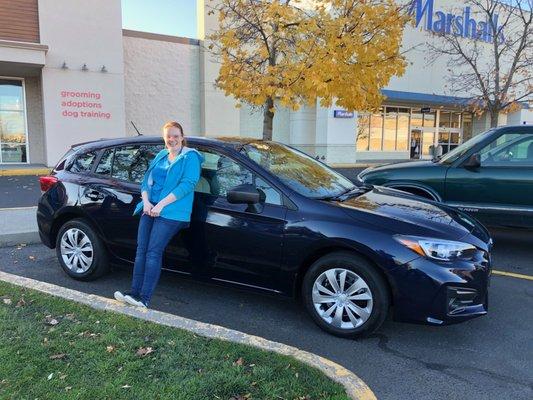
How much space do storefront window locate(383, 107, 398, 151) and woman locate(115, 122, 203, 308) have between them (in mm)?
25795

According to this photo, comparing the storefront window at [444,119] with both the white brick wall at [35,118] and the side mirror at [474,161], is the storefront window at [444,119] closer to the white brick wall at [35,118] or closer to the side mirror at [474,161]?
the white brick wall at [35,118]

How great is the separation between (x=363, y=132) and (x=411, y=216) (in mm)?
24358

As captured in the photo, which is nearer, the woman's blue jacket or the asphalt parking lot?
the asphalt parking lot

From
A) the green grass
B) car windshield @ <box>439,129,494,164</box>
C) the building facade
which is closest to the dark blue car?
the green grass

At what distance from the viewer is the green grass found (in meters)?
2.86

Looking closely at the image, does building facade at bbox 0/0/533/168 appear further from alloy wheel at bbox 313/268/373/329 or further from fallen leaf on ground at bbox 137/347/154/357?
fallen leaf on ground at bbox 137/347/154/357

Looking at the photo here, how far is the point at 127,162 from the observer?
5020 millimetres

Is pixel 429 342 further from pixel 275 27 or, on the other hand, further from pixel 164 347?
pixel 275 27

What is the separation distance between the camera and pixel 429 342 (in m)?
3.94

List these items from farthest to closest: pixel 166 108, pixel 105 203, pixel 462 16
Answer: pixel 462 16 → pixel 166 108 → pixel 105 203

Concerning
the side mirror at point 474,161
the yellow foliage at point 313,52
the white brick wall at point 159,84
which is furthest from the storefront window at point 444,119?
the side mirror at point 474,161

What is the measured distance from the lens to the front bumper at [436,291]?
3.66 meters

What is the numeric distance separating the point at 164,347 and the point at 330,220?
5.26ft

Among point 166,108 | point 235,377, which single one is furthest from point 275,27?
point 166,108
